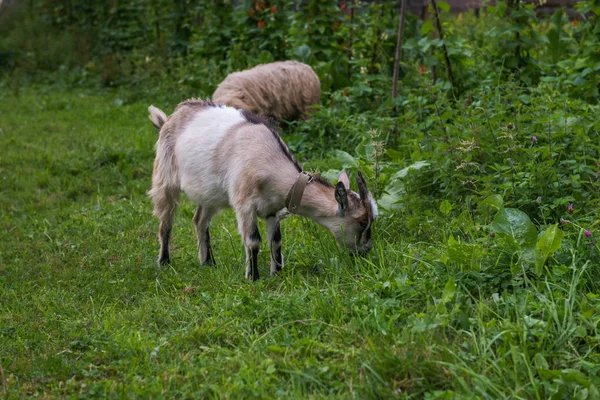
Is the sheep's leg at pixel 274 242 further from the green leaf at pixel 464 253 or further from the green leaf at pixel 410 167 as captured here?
the green leaf at pixel 464 253

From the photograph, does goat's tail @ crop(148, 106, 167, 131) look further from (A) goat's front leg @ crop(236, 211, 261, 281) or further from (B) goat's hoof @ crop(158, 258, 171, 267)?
(A) goat's front leg @ crop(236, 211, 261, 281)

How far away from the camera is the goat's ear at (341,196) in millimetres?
4691

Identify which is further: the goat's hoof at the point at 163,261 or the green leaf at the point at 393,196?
the goat's hoof at the point at 163,261

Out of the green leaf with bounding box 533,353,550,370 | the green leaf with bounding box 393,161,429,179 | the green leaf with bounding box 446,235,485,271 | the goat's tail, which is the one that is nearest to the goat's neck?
the green leaf with bounding box 393,161,429,179

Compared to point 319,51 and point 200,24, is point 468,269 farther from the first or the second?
point 200,24

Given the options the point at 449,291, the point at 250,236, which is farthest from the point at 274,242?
the point at 449,291

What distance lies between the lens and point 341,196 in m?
4.76

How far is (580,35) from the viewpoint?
8461mm

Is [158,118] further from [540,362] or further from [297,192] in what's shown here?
[540,362]

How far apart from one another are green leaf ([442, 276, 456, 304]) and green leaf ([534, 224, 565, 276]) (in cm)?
45

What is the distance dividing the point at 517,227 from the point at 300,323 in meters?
1.24

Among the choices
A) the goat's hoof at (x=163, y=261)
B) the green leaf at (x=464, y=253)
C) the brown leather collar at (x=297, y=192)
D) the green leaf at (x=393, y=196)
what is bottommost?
the goat's hoof at (x=163, y=261)

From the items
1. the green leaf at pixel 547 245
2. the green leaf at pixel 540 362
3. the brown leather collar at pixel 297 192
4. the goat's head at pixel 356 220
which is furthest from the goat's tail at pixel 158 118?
the green leaf at pixel 540 362

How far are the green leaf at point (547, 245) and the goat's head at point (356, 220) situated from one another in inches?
47.7
